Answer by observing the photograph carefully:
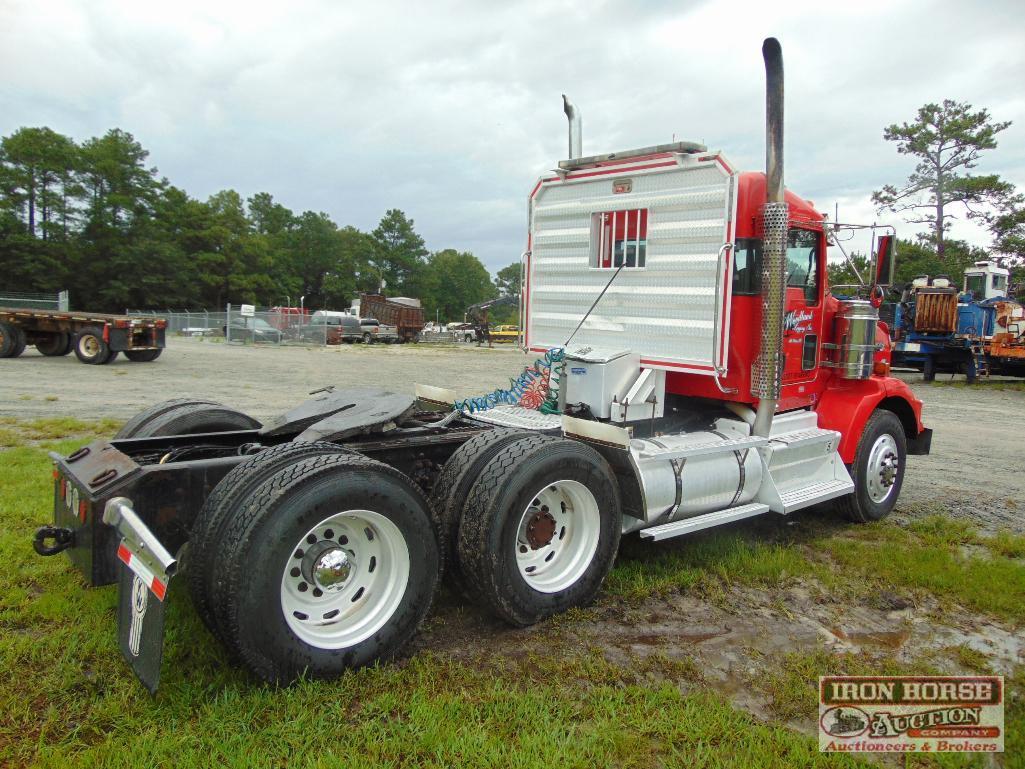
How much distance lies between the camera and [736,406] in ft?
18.5

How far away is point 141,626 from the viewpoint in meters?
2.82

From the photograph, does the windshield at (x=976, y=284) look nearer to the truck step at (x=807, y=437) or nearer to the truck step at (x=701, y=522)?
the truck step at (x=807, y=437)

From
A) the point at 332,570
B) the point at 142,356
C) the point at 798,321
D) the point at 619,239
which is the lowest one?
the point at 332,570

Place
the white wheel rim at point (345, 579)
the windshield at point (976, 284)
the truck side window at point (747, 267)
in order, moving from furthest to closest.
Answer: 1. the windshield at point (976, 284)
2. the truck side window at point (747, 267)
3. the white wheel rim at point (345, 579)

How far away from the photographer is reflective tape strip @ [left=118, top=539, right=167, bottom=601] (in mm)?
2680

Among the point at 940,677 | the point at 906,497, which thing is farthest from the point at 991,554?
the point at 940,677

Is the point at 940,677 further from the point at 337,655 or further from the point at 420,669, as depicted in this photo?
the point at 337,655

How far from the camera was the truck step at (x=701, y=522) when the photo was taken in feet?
14.6

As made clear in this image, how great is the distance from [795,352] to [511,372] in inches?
621

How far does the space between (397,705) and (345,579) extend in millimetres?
618

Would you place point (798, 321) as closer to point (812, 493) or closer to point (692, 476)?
point (812, 493)

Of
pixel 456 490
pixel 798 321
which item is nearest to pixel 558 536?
pixel 456 490

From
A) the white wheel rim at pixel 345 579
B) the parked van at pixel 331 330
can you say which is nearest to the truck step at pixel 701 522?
the white wheel rim at pixel 345 579

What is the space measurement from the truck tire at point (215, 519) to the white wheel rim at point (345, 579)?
1.01 ft
